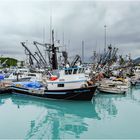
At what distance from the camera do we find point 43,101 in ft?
60.6

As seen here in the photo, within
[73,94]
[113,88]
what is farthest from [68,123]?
[113,88]

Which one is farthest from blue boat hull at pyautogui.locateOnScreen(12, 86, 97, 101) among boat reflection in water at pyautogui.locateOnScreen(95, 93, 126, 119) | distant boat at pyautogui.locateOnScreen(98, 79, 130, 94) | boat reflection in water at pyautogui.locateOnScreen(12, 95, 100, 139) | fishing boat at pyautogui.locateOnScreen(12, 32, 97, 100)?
A: distant boat at pyautogui.locateOnScreen(98, 79, 130, 94)

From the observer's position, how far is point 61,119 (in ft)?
42.2

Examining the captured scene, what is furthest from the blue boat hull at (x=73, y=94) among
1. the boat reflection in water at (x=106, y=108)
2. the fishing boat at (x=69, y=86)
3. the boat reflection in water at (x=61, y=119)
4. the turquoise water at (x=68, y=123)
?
the boat reflection in water at (x=106, y=108)

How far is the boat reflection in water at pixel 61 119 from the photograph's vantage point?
10.1 meters

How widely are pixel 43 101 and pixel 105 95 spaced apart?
7357 millimetres

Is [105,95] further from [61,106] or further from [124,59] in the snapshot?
[124,59]

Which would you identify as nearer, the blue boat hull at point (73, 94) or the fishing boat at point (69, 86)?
the blue boat hull at point (73, 94)

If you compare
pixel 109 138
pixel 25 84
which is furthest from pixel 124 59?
pixel 109 138

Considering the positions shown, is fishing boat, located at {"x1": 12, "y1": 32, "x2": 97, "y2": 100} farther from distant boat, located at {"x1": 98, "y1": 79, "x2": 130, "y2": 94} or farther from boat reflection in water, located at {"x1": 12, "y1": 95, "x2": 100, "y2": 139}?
distant boat, located at {"x1": 98, "y1": 79, "x2": 130, "y2": 94}

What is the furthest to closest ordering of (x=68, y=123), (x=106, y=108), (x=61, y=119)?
(x=106, y=108), (x=61, y=119), (x=68, y=123)

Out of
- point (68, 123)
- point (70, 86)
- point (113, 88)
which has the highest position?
point (70, 86)

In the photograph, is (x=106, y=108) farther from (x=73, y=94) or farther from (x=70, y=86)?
(x=70, y=86)

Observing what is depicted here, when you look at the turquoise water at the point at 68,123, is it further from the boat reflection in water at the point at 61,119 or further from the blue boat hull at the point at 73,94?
the blue boat hull at the point at 73,94
